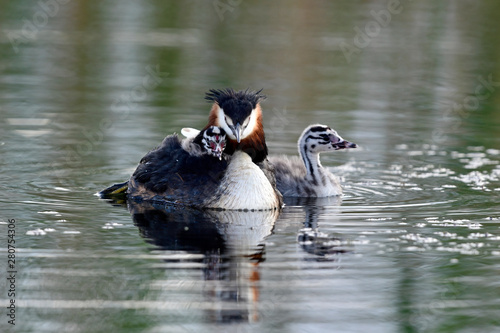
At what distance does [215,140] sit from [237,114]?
362mm

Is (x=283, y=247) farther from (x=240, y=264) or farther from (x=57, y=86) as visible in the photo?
(x=57, y=86)

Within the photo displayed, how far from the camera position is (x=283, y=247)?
8.91 m

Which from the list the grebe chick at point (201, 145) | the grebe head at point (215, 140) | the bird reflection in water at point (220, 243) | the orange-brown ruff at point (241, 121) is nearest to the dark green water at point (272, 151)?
the bird reflection in water at point (220, 243)

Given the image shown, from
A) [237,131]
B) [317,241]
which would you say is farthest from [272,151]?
[317,241]

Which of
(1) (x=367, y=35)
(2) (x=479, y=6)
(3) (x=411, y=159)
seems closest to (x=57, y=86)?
(3) (x=411, y=159)

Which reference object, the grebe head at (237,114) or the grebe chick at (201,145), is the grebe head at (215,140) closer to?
the grebe chick at (201,145)

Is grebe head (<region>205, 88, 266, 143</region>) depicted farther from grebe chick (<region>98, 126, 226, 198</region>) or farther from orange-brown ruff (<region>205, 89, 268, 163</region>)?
grebe chick (<region>98, 126, 226, 198</region>)

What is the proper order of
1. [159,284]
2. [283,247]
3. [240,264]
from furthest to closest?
[283,247] → [240,264] → [159,284]

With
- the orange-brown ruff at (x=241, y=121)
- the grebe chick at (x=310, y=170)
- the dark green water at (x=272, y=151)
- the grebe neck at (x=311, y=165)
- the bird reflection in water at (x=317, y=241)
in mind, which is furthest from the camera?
the grebe neck at (x=311, y=165)

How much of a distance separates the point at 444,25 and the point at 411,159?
14053mm

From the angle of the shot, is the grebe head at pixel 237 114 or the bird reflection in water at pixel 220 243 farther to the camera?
the grebe head at pixel 237 114

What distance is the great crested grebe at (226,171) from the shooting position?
1068 centimetres

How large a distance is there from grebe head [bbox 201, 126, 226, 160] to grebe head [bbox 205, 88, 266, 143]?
0.39ft

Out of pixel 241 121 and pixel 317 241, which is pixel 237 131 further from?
pixel 317 241
